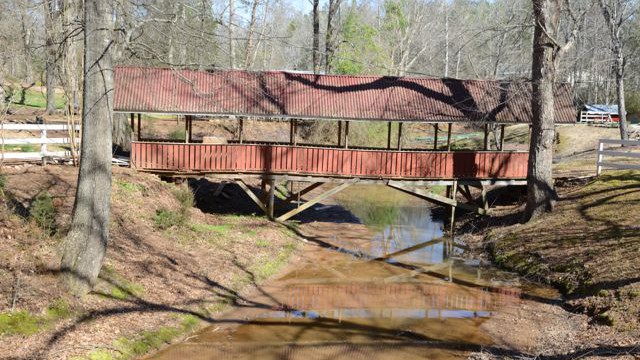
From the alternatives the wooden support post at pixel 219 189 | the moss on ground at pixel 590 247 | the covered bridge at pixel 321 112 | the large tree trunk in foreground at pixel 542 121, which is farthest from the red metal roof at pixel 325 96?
the wooden support post at pixel 219 189

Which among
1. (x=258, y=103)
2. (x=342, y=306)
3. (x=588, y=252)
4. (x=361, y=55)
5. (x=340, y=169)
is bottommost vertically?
(x=342, y=306)

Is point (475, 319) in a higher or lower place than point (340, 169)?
lower

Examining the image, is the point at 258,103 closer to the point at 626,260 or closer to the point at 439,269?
the point at 439,269

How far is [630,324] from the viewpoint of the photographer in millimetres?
11117

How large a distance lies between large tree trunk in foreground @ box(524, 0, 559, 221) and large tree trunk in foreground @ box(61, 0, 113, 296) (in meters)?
13.6

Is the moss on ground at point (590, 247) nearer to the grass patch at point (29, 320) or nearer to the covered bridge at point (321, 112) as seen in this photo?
the covered bridge at point (321, 112)

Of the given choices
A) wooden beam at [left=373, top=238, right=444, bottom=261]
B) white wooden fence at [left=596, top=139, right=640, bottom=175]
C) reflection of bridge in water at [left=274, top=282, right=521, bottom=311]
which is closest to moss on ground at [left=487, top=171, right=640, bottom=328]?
white wooden fence at [left=596, top=139, right=640, bottom=175]

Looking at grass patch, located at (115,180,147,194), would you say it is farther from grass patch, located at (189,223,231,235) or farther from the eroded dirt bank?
grass patch, located at (189,223,231,235)

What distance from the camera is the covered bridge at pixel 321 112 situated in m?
20.6

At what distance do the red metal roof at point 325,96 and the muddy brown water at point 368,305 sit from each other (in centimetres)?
452

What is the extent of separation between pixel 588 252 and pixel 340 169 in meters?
8.75

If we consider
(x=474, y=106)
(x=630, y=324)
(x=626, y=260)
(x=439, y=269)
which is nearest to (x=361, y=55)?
(x=474, y=106)

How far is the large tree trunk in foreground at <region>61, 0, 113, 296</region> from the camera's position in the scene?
10578mm

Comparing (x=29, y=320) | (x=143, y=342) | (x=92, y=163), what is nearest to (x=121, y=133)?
(x=92, y=163)
